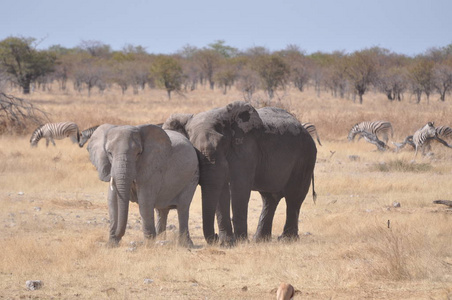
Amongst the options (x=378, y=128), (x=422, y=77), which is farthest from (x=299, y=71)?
(x=378, y=128)

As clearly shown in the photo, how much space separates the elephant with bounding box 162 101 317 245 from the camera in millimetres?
8961

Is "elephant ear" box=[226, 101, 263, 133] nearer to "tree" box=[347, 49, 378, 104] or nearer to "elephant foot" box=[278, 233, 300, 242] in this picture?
"elephant foot" box=[278, 233, 300, 242]

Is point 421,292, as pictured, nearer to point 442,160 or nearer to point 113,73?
point 442,160

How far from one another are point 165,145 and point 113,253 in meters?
1.61

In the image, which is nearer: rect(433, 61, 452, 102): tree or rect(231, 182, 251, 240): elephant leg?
rect(231, 182, 251, 240): elephant leg

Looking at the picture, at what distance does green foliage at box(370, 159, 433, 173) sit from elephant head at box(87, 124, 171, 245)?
36.4 ft

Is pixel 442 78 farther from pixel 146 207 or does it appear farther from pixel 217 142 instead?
pixel 146 207

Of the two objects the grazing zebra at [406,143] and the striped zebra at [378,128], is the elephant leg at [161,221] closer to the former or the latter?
the grazing zebra at [406,143]

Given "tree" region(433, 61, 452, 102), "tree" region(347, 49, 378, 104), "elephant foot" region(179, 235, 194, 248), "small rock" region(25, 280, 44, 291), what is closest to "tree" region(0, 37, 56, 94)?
"tree" region(347, 49, 378, 104)

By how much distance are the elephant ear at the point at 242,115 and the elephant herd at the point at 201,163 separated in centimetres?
1

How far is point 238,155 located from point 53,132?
1633cm

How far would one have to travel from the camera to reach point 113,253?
8211 mm

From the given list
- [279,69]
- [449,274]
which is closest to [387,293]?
[449,274]

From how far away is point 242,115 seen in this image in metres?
9.24
